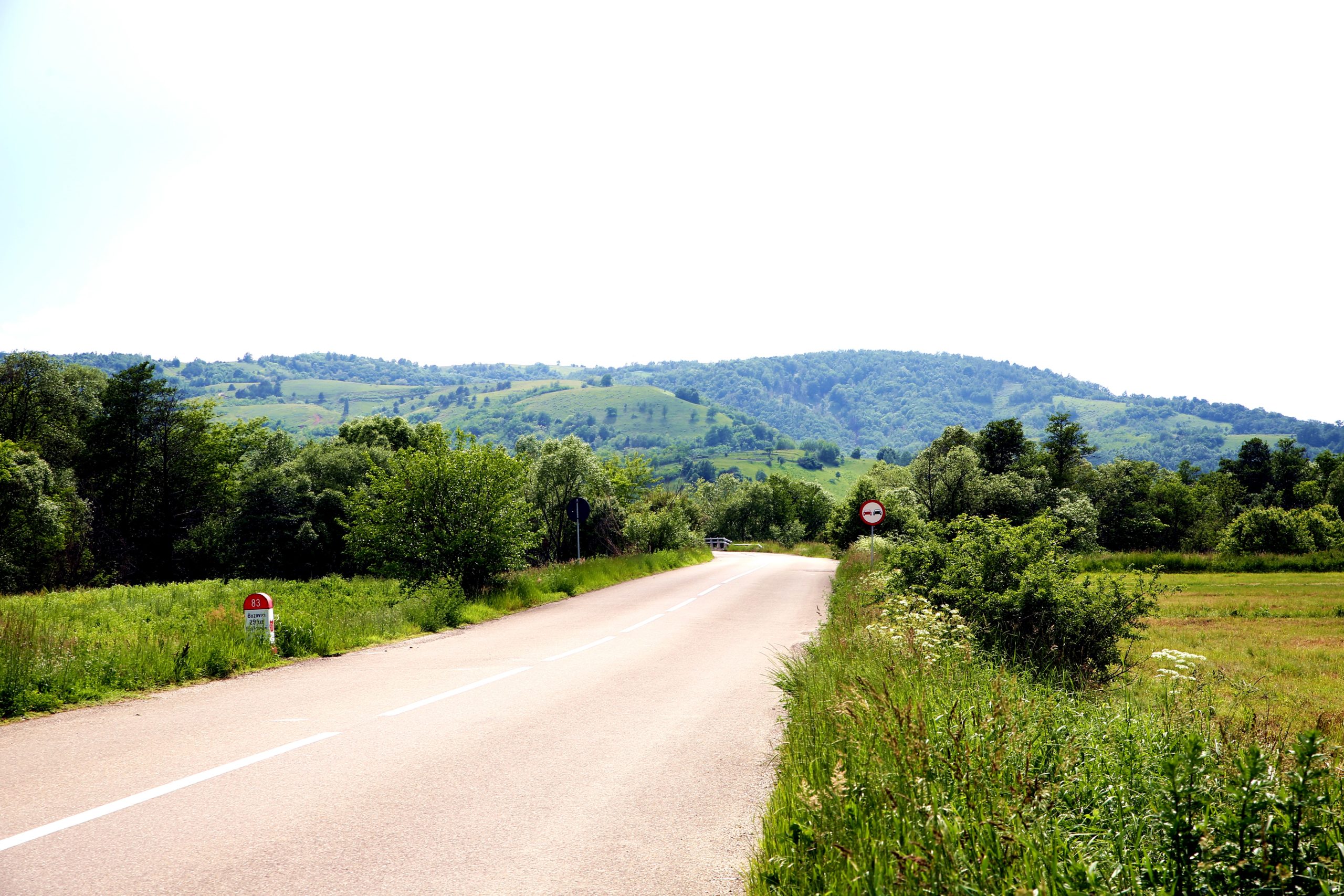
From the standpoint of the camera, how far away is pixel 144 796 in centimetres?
500

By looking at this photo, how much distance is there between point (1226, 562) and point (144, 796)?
164 ft

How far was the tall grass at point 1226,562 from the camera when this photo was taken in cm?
3988

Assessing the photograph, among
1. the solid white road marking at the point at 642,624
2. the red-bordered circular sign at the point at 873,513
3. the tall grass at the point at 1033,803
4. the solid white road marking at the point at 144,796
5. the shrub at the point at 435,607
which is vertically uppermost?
the tall grass at the point at 1033,803

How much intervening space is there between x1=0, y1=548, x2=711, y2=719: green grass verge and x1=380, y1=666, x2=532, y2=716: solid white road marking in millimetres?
3151

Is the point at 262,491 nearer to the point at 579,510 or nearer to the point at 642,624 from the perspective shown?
the point at 579,510

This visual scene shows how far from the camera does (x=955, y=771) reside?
3.75m

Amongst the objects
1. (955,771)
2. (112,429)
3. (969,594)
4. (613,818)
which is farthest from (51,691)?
(112,429)

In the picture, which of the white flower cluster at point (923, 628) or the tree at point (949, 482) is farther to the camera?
the tree at point (949, 482)

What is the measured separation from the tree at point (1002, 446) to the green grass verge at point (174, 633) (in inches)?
2076

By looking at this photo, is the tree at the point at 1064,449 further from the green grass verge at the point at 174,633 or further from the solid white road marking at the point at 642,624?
Answer: the solid white road marking at the point at 642,624

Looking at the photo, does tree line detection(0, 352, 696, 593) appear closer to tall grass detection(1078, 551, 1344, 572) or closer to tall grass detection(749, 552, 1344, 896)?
tall grass detection(1078, 551, 1344, 572)

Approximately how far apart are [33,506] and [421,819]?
44.3 m

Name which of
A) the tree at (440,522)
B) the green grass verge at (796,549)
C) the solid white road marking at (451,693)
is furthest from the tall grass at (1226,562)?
the solid white road marking at (451,693)

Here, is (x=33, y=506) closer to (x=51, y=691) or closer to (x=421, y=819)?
(x=51, y=691)
